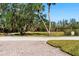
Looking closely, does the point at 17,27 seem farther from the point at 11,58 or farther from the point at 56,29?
the point at 11,58

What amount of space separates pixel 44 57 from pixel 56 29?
1958mm

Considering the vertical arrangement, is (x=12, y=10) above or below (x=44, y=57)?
above

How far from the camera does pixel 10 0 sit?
8.05 m

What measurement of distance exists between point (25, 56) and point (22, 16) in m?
2.71

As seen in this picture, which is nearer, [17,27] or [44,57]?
[44,57]

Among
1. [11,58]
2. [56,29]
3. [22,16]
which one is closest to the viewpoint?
[11,58]

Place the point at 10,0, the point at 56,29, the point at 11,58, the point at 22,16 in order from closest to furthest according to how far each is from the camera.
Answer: the point at 11,58 → the point at 10,0 → the point at 56,29 → the point at 22,16

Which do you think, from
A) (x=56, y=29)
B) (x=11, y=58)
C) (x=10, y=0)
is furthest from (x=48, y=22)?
(x=11, y=58)

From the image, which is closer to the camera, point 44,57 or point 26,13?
point 44,57

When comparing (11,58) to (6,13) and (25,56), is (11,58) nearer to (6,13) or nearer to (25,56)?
(25,56)

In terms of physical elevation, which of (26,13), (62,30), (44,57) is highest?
(26,13)

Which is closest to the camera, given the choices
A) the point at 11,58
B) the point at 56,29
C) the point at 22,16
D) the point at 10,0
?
the point at 11,58

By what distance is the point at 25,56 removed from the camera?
7.20 m

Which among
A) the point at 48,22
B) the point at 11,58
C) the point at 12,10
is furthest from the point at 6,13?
the point at 11,58
